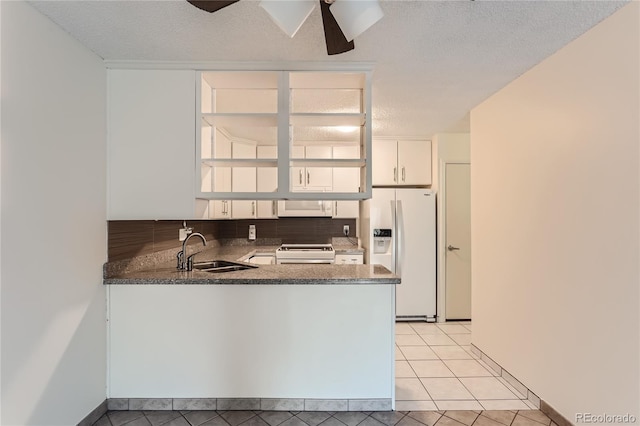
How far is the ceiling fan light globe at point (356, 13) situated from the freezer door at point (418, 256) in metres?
2.81

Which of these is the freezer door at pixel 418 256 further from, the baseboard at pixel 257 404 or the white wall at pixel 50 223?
the white wall at pixel 50 223

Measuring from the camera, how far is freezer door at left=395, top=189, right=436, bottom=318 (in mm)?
3990

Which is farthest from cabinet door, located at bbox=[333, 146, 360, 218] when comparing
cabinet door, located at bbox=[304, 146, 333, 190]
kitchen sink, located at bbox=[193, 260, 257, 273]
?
kitchen sink, located at bbox=[193, 260, 257, 273]

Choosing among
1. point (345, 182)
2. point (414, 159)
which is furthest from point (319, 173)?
point (414, 159)

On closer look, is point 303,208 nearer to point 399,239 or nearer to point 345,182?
point 345,182

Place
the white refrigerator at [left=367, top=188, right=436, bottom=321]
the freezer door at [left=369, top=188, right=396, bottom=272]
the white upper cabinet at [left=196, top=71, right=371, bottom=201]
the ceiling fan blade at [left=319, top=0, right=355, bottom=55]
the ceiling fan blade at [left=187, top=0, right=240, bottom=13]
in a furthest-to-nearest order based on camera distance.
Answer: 1. the white refrigerator at [left=367, top=188, right=436, bottom=321]
2. the freezer door at [left=369, top=188, right=396, bottom=272]
3. the white upper cabinet at [left=196, top=71, right=371, bottom=201]
4. the ceiling fan blade at [left=319, top=0, right=355, bottom=55]
5. the ceiling fan blade at [left=187, top=0, right=240, bottom=13]

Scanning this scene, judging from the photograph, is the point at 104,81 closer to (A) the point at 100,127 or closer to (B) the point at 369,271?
(A) the point at 100,127

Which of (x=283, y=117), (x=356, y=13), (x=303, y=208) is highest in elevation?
(x=356, y=13)

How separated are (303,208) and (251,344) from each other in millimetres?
2354

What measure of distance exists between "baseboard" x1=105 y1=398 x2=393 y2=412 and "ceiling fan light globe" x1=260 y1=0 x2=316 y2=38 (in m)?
2.11

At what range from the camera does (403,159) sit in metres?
4.14

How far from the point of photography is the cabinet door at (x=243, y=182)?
3.70 metres

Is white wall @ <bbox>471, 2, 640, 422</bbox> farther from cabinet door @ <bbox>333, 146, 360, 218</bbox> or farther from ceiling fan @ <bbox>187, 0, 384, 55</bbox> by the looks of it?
cabinet door @ <bbox>333, 146, 360, 218</bbox>
